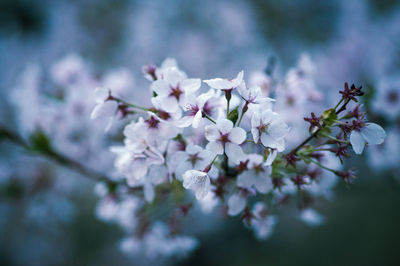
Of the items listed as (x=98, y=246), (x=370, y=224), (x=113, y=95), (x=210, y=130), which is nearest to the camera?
(x=210, y=130)

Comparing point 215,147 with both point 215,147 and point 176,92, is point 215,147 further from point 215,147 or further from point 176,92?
point 176,92

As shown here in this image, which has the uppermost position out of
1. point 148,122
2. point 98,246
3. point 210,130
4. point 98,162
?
point 98,246

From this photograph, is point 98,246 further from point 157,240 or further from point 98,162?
point 157,240

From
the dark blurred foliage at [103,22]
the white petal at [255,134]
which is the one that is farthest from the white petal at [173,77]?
the dark blurred foliage at [103,22]

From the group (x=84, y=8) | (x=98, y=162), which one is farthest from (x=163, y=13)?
(x=98, y=162)

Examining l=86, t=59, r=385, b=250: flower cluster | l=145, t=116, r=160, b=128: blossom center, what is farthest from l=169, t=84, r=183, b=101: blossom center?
l=145, t=116, r=160, b=128: blossom center

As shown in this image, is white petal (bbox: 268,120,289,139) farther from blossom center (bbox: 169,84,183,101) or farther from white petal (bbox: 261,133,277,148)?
blossom center (bbox: 169,84,183,101)

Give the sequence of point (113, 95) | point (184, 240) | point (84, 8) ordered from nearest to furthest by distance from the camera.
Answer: point (113, 95) < point (184, 240) < point (84, 8)
